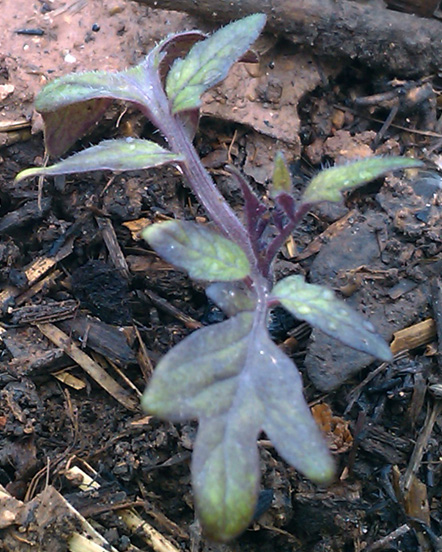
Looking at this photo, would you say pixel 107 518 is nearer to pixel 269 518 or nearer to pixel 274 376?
pixel 269 518

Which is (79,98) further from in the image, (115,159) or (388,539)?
(388,539)

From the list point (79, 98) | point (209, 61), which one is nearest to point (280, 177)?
point (209, 61)

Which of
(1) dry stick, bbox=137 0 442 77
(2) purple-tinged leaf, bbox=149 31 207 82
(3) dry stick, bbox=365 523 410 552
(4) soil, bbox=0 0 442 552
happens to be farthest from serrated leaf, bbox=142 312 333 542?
(1) dry stick, bbox=137 0 442 77

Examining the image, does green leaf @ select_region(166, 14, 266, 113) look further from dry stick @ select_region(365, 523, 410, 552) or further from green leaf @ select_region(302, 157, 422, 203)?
dry stick @ select_region(365, 523, 410, 552)

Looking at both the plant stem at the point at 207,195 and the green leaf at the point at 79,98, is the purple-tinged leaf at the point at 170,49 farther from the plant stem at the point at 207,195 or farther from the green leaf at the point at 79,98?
the plant stem at the point at 207,195

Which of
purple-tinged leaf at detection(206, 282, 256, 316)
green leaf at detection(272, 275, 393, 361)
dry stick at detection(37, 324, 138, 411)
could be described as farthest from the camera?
dry stick at detection(37, 324, 138, 411)

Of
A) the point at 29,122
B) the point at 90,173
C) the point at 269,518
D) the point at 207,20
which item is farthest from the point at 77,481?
the point at 207,20
